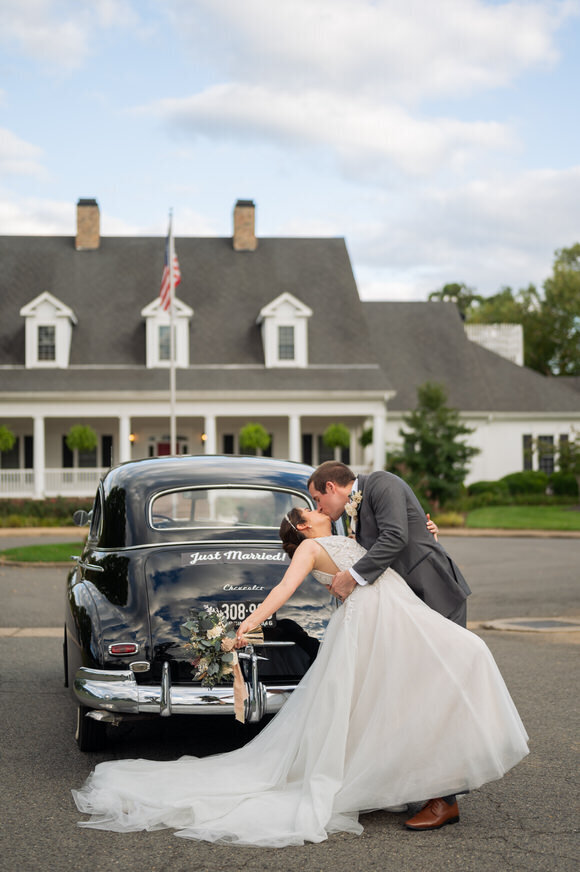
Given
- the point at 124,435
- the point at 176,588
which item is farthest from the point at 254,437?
the point at 176,588

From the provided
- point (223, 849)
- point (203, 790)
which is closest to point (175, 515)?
point (203, 790)

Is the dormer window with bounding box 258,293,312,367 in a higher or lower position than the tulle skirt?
higher

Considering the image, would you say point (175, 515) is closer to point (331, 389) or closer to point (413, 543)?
point (413, 543)

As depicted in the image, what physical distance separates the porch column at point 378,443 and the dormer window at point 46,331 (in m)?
11.8

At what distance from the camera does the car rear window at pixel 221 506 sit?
699 centimetres

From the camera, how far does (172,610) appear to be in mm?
5949

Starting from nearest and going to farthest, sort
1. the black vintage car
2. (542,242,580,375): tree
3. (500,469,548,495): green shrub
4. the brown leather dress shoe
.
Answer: the brown leather dress shoe → the black vintage car → (500,469,548,495): green shrub → (542,242,580,375): tree

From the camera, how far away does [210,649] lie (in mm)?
5578

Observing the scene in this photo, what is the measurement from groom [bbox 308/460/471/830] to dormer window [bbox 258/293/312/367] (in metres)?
31.9

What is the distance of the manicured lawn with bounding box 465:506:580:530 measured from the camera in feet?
92.0

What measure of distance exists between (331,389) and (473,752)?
102 ft

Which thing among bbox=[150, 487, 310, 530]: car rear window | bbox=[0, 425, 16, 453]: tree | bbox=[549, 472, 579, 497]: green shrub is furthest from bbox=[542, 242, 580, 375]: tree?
bbox=[150, 487, 310, 530]: car rear window

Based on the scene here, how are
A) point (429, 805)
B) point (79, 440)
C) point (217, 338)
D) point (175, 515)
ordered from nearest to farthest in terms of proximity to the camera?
point (429, 805), point (175, 515), point (79, 440), point (217, 338)

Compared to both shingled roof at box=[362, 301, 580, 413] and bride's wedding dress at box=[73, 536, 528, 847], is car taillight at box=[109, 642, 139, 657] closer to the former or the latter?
bride's wedding dress at box=[73, 536, 528, 847]
